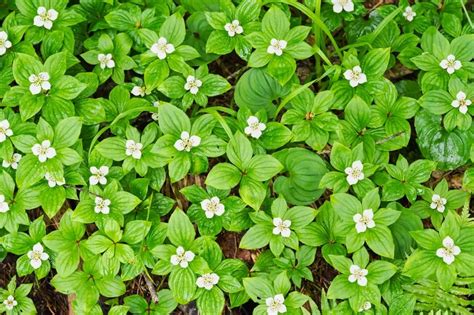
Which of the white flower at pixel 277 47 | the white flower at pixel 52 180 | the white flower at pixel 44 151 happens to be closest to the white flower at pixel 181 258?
the white flower at pixel 52 180

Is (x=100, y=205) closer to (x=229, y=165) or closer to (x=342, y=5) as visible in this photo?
(x=229, y=165)

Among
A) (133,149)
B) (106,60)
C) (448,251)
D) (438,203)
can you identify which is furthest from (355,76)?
(106,60)

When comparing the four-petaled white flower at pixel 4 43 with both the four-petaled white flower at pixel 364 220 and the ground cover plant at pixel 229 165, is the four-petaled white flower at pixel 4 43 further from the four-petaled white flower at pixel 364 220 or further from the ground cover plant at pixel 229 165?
the four-petaled white flower at pixel 364 220

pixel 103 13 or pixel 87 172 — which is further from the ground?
pixel 103 13

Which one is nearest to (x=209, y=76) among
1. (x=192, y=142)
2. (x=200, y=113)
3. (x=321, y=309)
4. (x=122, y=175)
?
(x=200, y=113)

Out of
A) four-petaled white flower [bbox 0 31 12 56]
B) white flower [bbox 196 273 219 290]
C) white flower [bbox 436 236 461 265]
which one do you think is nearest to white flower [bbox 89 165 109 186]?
white flower [bbox 196 273 219 290]

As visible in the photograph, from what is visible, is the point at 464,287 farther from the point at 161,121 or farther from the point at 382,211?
the point at 161,121

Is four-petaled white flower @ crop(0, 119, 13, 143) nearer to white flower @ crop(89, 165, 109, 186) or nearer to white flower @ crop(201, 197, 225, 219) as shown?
white flower @ crop(89, 165, 109, 186)
